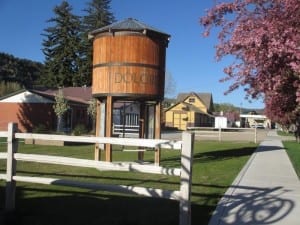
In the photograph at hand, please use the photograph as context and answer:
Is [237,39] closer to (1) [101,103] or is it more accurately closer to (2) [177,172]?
(2) [177,172]

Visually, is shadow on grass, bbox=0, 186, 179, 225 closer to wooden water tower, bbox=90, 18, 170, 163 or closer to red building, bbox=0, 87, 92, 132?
wooden water tower, bbox=90, 18, 170, 163

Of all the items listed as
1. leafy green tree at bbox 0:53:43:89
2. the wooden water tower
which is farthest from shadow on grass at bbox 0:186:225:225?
leafy green tree at bbox 0:53:43:89

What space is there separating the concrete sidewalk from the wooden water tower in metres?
3.91

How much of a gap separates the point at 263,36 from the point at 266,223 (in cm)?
289

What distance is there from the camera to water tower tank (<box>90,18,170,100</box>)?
15.9 m

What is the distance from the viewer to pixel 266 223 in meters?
7.94

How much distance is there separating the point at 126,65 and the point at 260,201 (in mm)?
7416

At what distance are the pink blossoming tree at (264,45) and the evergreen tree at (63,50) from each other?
216ft

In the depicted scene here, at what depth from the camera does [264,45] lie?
7414 millimetres

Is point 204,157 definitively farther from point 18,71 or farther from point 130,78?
point 18,71

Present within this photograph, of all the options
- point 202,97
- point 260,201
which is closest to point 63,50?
point 202,97

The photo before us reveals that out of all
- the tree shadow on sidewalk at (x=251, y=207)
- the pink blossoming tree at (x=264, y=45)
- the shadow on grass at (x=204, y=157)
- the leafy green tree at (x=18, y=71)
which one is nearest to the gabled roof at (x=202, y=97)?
the leafy green tree at (x=18, y=71)

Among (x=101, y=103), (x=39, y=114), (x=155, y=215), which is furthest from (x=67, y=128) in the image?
(x=155, y=215)

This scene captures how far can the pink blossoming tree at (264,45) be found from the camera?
23.6ft
